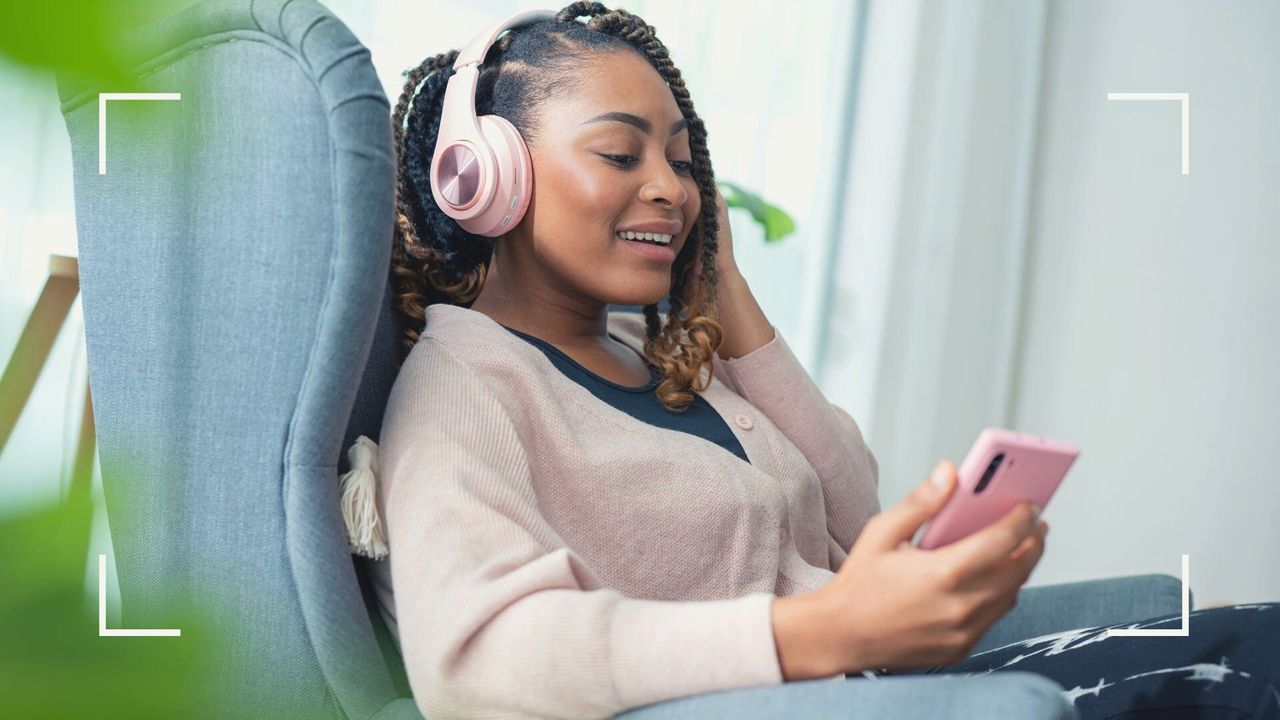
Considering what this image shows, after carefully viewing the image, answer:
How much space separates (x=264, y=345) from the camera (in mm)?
787

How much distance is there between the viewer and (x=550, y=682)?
0.66 m

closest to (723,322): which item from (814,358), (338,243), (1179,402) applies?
(338,243)

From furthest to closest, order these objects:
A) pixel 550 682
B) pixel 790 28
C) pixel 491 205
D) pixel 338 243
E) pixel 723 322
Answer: pixel 790 28
pixel 723 322
pixel 491 205
pixel 338 243
pixel 550 682

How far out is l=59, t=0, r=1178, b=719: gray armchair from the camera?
0.77 meters

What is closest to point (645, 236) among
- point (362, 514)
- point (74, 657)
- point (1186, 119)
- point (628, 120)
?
point (628, 120)

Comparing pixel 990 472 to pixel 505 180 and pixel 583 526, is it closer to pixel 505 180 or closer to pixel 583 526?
pixel 583 526

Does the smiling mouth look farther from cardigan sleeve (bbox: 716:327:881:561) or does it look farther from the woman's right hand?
the woman's right hand

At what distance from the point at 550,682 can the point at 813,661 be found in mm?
149

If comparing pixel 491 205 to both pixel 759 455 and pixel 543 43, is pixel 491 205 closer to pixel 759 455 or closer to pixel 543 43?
pixel 543 43

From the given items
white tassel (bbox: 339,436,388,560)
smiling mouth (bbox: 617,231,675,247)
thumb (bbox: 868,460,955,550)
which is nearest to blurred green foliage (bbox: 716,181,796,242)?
smiling mouth (bbox: 617,231,675,247)

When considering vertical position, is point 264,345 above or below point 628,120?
below

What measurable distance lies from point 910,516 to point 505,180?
20.3 inches

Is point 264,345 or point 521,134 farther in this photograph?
point 521,134

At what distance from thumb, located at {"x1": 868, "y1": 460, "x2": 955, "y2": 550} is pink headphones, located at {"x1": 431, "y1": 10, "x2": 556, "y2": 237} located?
0.51 m
